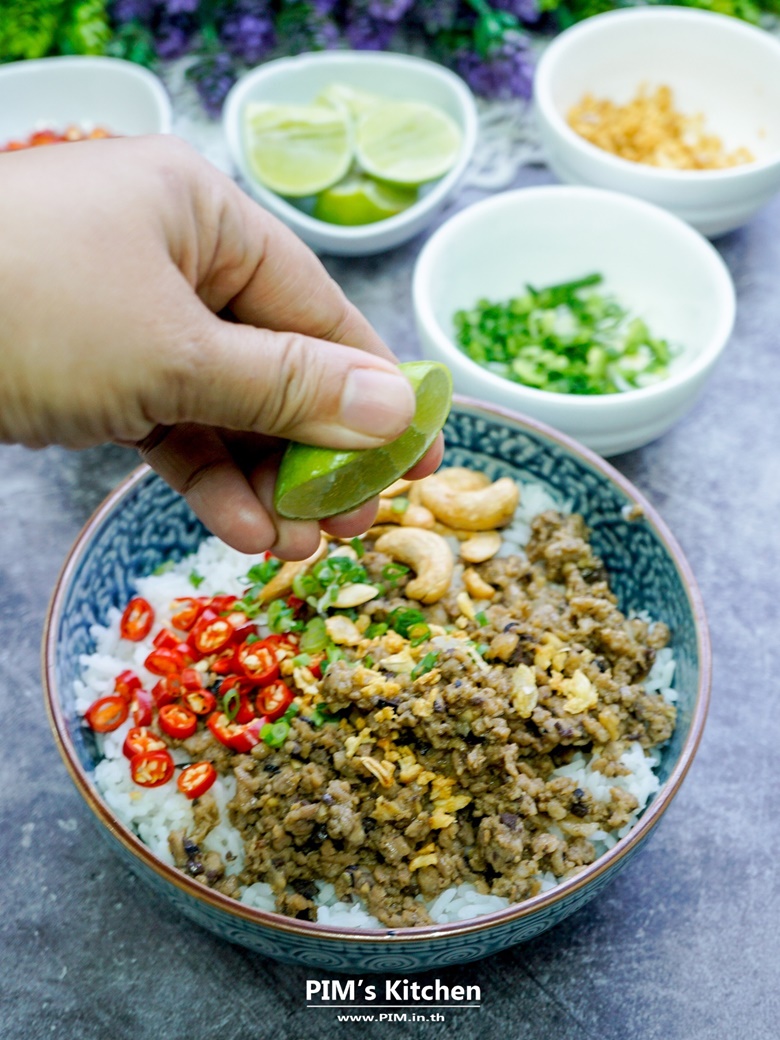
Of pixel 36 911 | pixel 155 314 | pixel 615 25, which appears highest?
pixel 155 314

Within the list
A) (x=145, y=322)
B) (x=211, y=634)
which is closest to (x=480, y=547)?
(x=211, y=634)

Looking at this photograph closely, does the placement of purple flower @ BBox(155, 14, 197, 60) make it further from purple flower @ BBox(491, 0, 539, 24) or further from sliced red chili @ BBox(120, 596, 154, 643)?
sliced red chili @ BBox(120, 596, 154, 643)

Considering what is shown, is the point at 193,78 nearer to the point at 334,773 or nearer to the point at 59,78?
the point at 59,78

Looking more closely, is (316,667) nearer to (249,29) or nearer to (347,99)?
(347,99)

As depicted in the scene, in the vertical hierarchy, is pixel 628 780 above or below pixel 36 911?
above

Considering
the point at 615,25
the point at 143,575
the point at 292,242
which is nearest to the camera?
the point at 292,242

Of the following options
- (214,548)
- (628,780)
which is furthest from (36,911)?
(628,780)

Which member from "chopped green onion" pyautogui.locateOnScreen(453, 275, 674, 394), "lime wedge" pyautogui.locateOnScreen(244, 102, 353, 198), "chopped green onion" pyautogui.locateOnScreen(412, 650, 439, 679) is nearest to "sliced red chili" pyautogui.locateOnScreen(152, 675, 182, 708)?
"chopped green onion" pyautogui.locateOnScreen(412, 650, 439, 679)
